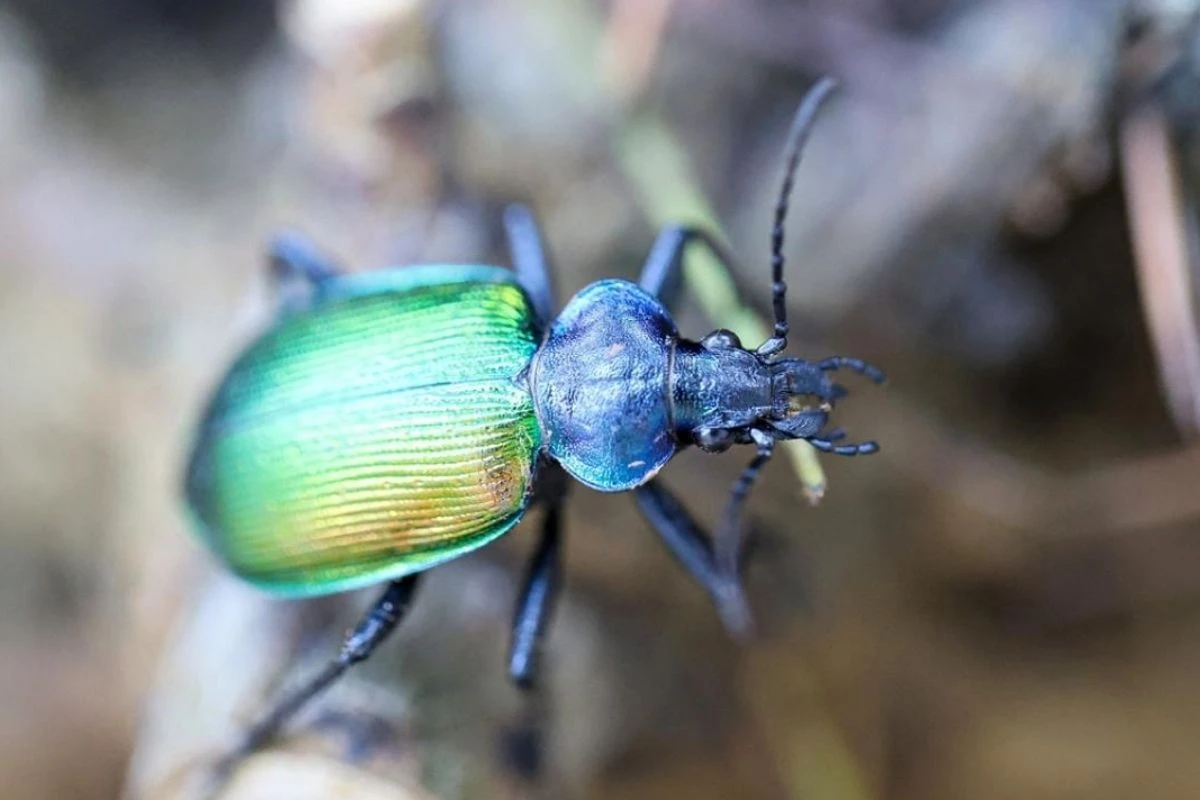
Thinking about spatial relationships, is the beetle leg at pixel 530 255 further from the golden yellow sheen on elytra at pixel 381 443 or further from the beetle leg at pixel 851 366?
the beetle leg at pixel 851 366

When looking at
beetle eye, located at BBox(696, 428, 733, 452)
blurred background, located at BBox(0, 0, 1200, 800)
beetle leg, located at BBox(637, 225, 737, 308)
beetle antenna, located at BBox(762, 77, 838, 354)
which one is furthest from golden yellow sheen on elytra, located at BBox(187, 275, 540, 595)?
beetle antenna, located at BBox(762, 77, 838, 354)

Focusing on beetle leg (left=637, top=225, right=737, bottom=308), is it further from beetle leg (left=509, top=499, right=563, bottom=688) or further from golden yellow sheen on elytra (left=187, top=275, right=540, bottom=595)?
beetle leg (left=509, top=499, right=563, bottom=688)

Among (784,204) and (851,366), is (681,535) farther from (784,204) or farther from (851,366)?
(784,204)

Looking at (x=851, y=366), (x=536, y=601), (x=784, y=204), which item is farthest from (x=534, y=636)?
(x=784, y=204)

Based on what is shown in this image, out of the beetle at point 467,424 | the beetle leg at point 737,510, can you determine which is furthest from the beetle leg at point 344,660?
the beetle leg at point 737,510

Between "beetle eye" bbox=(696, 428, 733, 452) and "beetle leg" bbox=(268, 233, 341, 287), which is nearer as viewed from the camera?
"beetle eye" bbox=(696, 428, 733, 452)
